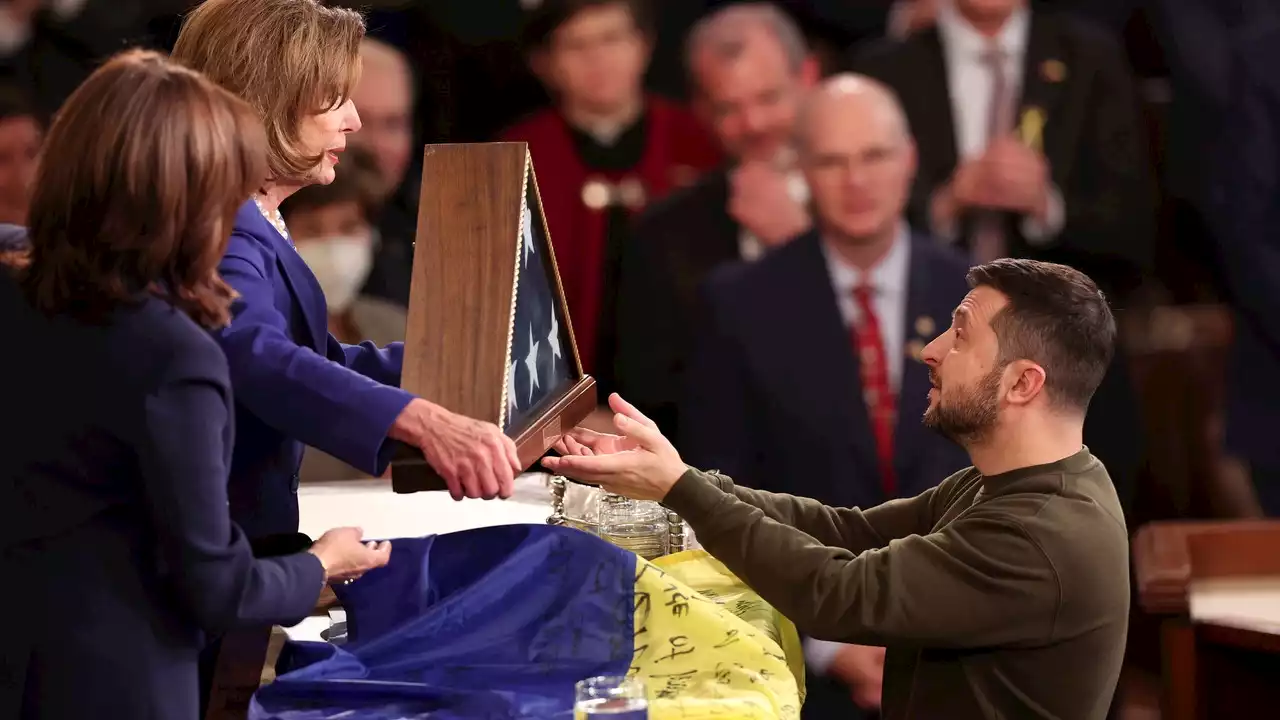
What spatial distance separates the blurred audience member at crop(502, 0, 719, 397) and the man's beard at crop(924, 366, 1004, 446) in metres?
2.33

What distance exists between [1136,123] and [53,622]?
380 centimetres

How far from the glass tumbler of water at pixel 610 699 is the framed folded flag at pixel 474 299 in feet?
0.96

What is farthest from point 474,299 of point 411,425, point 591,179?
point 591,179

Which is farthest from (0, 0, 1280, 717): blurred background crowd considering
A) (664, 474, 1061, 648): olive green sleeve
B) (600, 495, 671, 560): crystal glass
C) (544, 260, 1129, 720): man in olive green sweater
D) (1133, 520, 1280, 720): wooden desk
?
(664, 474, 1061, 648): olive green sleeve

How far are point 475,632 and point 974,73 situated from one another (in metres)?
3.13

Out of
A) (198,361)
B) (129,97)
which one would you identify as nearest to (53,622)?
(198,361)

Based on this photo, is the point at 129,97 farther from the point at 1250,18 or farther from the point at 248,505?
the point at 1250,18

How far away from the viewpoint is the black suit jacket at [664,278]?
4.34 metres

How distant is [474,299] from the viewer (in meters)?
1.71

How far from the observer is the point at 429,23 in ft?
14.0

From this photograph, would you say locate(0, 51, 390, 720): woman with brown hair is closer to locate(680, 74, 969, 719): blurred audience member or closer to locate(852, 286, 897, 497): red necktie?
locate(680, 74, 969, 719): blurred audience member

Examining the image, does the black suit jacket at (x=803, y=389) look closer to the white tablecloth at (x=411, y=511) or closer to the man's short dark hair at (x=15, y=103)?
the white tablecloth at (x=411, y=511)

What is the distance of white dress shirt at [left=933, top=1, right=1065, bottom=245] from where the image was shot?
4352mm

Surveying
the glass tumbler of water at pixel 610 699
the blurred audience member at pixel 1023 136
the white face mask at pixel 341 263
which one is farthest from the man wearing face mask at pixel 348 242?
the glass tumbler of water at pixel 610 699
